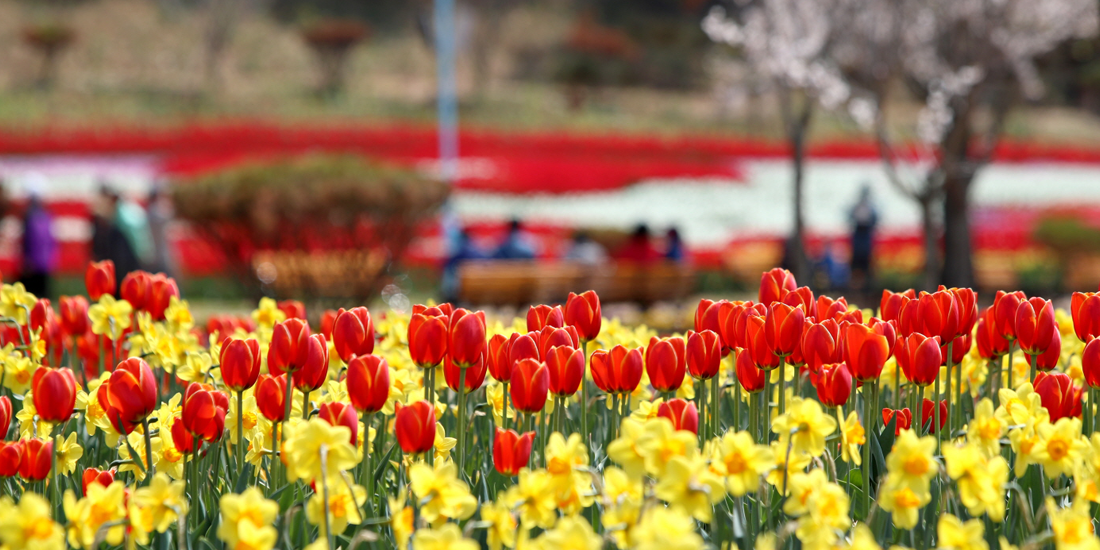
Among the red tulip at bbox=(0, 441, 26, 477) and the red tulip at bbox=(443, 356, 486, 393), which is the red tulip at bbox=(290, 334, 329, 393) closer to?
the red tulip at bbox=(443, 356, 486, 393)

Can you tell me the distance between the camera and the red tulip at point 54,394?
1888mm

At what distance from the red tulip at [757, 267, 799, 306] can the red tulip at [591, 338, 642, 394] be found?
63 centimetres

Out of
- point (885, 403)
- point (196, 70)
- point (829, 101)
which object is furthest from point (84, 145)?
point (885, 403)

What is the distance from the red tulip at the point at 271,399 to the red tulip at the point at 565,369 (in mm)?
471

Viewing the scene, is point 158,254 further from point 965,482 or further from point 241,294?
point 965,482

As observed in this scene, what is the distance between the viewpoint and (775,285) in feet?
8.44

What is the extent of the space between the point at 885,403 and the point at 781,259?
1042cm

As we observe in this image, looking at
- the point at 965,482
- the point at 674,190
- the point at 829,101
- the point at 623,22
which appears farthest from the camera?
the point at 623,22

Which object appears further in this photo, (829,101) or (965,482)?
(829,101)

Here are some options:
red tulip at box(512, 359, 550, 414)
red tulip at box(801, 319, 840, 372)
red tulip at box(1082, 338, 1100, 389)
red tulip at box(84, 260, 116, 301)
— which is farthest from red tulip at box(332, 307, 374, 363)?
red tulip at box(1082, 338, 1100, 389)

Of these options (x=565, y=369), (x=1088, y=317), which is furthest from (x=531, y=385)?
(x=1088, y=317)

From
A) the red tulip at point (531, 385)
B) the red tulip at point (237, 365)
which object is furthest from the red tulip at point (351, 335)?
the red tulip at point (531, 385)

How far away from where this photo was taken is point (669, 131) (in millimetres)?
33625

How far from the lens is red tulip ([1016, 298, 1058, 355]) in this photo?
7.21ft
